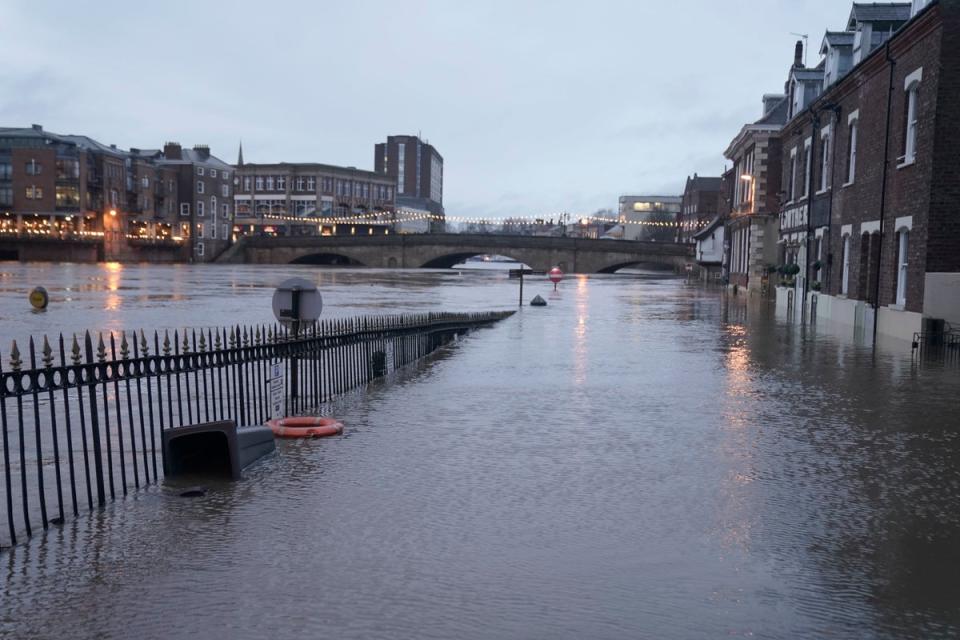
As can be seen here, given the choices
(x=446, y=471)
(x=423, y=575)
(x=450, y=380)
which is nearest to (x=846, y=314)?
(x=450, y=380)

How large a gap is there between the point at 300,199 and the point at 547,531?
522 ft

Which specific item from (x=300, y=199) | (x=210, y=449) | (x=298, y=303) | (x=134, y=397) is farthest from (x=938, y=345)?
(x=300, y=199)

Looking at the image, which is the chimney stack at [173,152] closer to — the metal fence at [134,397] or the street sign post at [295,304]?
the metal fence at [134,397]

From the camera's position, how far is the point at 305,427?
34.5 ft

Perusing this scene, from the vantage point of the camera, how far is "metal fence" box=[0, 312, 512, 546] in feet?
23.8

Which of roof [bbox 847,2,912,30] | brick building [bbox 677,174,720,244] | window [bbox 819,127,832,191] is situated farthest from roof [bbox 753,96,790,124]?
brick building [bbox 677,174,720,244]

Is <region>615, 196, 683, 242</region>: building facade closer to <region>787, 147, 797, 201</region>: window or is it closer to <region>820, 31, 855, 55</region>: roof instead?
<region>787, 147, 797, 201</region>: window

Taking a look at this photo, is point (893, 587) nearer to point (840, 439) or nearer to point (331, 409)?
point (840, 439)

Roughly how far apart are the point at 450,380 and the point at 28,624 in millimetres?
10293

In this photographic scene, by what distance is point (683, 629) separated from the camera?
5207 mm

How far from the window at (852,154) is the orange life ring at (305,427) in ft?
76.0

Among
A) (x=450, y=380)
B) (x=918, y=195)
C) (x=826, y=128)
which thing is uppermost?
Answer: (x=826, y=128)

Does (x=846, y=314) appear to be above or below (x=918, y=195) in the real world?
below

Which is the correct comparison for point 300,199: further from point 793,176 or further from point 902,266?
point 902,266
